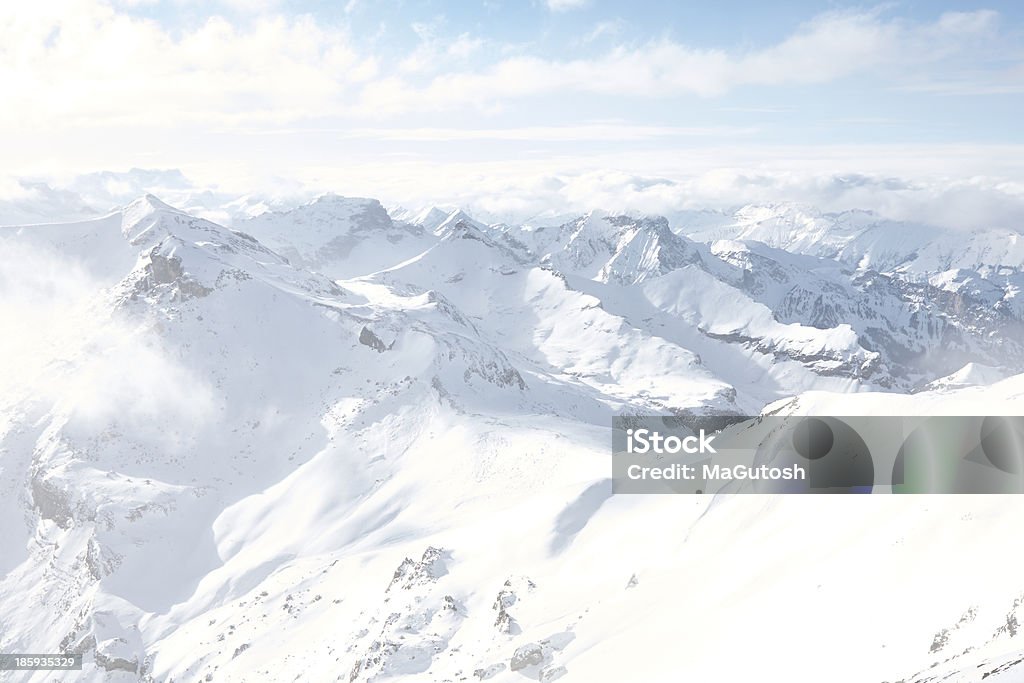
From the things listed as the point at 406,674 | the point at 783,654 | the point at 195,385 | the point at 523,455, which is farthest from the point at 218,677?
the point at 195,385

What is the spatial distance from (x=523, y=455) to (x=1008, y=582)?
8723cm

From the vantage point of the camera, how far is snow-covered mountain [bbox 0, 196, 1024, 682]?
3084 cm

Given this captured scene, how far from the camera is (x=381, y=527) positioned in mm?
103875

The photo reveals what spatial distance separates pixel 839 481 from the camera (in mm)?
40594
